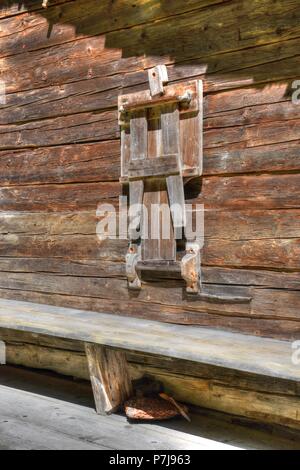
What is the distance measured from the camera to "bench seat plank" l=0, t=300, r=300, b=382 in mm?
3178

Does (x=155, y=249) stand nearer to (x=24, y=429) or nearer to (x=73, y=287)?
(x=73, y=287)

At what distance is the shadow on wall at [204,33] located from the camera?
3779mm

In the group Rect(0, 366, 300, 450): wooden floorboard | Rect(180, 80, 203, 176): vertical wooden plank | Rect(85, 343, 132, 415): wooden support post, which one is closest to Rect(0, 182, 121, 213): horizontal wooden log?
Rect(180, 80, 203, 176): vertical wooden plank

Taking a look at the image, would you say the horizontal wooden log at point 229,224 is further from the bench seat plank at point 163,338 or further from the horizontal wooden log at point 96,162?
the bench seat plank at point 163,338

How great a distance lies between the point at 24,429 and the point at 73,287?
4.33 feet

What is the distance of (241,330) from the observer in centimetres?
392

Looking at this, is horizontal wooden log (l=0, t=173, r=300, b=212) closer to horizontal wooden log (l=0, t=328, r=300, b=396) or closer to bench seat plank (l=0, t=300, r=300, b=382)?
bench seat plank (l=0, t=300, r=300, b=382)

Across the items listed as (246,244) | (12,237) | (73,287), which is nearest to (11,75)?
(12,237)

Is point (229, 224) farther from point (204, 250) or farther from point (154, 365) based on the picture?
point (154, 365)

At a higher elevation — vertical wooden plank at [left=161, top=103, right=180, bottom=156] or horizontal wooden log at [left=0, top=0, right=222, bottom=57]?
horizontal wooden log at [left=0, top=0, right=222, bottom=57]

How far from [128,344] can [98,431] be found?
2.21 ft

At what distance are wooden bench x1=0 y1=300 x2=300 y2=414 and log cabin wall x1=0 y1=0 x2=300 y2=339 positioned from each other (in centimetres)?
21

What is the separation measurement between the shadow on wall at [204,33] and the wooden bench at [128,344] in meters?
1.72
